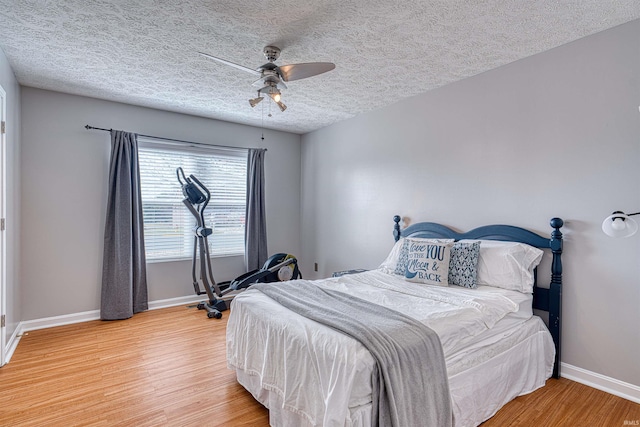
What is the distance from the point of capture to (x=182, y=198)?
14.9 feet

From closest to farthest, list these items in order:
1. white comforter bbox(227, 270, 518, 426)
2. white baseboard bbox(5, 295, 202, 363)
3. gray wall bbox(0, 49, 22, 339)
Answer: white comforter bbox(227, 270, 518, 426)
gray wall bbox(0, 49, 22, 339)
white baseboard bbox(5, 295, 202, 363)

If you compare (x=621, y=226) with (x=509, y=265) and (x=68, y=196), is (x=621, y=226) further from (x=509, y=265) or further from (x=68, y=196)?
(x=68, y=196)

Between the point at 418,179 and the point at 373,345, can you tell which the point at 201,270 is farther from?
the point at 373,345

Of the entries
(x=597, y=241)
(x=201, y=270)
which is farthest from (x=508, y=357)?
(x=201, y=270)

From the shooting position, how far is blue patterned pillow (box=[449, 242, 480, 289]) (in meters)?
2.73

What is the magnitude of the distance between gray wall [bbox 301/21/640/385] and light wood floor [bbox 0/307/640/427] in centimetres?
48

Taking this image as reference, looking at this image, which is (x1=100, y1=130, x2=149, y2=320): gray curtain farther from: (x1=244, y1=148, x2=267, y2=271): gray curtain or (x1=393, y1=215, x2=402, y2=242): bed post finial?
(x1=393, y1=215, x2=402, y2=242): bed post finial

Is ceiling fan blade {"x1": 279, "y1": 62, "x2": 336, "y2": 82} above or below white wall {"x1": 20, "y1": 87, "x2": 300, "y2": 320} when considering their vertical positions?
above

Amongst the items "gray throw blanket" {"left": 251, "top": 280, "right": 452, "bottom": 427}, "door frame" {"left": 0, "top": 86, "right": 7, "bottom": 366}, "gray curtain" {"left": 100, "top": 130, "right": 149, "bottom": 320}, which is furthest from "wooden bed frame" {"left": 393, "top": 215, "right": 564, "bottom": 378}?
"door frame" {"left": 0, "top": 86, "right": 7, "bottom": 366}

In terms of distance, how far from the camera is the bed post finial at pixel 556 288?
2.56 metres

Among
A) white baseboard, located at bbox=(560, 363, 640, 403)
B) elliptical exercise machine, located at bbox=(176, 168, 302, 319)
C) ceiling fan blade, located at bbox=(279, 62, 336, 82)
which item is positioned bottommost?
white baseboard, located at bbox=(560, 363, 640, 403)

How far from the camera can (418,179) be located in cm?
373

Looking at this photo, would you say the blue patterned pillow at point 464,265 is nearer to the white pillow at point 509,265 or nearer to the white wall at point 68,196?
the white pillow at point 509,265

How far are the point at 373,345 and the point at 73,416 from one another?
78.6 inches
